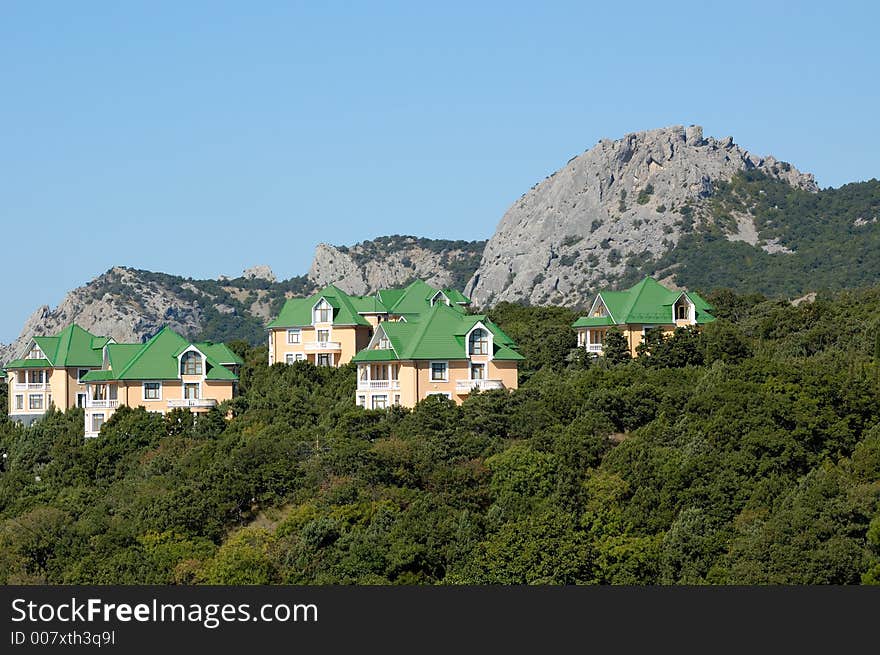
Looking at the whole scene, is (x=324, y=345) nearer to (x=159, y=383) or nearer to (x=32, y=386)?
(x=159, y=383)

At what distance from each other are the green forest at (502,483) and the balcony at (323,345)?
689 cm

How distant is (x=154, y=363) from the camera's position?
77.0m

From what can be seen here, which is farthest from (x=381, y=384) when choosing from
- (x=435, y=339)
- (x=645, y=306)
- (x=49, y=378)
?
(x=49, y=378)

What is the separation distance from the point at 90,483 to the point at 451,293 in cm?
2916

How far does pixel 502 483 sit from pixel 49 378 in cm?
3169

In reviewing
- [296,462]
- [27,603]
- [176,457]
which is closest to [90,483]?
[176,457]

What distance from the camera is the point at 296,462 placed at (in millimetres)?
66000

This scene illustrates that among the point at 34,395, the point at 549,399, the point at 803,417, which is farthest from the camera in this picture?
the point at 34,395

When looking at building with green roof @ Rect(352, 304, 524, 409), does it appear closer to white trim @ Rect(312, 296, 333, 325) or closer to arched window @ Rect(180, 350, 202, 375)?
arched window @ Rect(180, 350, 202, 375)

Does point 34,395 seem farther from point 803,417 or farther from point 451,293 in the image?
point 803,417

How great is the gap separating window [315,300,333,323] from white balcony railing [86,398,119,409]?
1339 cm

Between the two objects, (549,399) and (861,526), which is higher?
(549,399)

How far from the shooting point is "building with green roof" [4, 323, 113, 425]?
83.5 m

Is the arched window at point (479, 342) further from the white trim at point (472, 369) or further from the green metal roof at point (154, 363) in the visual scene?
the green metal roof at point (154, 363)
